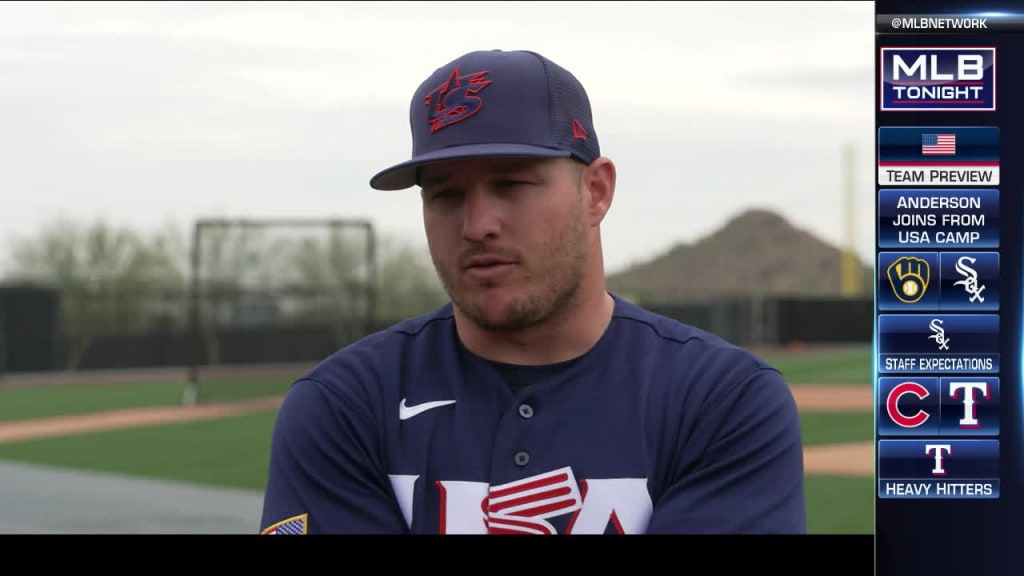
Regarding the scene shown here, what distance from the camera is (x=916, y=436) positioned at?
6.10 feet

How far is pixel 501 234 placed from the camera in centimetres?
198

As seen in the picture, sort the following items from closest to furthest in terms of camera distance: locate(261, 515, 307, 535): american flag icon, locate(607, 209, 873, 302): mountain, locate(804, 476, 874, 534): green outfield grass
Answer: locate(261, 515, 307, 535): american flag icon
locate(804, 476, 874, 534): green outfield grass
locate(607, 209, 873, 302): mountain

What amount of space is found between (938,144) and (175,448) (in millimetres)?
13509

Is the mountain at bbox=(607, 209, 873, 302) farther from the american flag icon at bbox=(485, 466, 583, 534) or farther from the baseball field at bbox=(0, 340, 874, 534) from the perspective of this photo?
the american flag icon at bbox=(485, 466, 583, 534)

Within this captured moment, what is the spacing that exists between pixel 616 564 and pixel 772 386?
55 cm

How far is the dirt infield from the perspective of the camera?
13541mm

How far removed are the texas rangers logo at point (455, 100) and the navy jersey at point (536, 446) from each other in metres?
0.44

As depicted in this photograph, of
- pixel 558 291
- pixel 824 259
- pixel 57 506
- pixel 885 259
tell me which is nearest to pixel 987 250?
pixel 885 259

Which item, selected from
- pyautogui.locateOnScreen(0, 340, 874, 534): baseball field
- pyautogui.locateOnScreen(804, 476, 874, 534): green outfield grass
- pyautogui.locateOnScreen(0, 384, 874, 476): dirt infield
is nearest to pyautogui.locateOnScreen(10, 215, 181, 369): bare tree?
pyautogui.locateOnScreen(0, 340, 874, 534): baseball field

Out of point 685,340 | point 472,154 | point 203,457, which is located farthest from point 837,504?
point 472,154

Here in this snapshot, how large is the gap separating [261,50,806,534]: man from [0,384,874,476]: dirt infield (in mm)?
10794

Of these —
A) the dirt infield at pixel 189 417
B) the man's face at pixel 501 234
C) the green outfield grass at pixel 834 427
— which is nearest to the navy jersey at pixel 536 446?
the man's face at pixel 501 234

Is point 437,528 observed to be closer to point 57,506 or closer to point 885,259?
point 885,259

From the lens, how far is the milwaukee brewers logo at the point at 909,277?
6.02 feet
